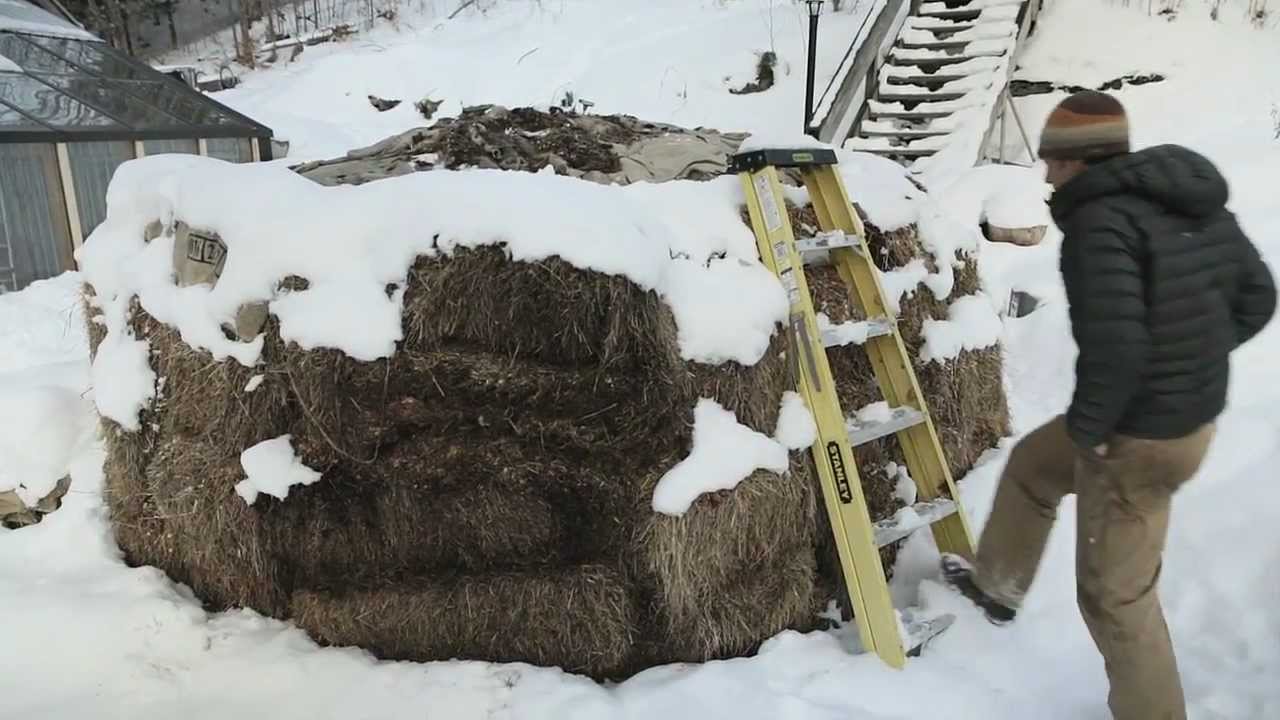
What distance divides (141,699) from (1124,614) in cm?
251

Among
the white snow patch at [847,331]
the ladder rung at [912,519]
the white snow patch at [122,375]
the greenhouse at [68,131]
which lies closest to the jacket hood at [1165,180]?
the white snow patch at [847,331]

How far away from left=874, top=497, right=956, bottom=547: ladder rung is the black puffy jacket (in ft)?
2.54

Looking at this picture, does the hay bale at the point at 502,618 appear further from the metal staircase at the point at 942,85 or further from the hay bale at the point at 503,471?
the metal staircase at the point at 942,85

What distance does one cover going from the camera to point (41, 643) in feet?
8.56

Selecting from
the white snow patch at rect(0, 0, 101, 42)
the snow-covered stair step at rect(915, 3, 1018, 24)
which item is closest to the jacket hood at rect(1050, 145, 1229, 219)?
the snow-covered stair step at rect(915, 3, 1018, 24)

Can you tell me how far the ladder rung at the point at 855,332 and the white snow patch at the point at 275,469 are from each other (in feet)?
5.14

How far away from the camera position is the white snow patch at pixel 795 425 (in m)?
2.60

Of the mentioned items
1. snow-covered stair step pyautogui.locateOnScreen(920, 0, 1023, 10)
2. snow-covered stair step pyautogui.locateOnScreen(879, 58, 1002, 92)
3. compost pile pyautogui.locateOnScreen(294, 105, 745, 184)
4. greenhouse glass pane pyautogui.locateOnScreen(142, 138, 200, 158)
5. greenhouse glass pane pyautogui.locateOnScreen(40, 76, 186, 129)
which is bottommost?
greenhouse glass pane pyautogui.locateOnScreen(142, 138, 200, 158)

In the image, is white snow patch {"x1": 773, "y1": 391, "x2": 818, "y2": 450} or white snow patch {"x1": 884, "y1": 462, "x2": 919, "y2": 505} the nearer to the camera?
white snow patch {"x1": 773, "y1": 391, "x2": 818, "y2": 450}

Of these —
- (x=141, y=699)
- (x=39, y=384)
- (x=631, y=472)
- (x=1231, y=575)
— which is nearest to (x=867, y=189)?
(x=631, y=472)

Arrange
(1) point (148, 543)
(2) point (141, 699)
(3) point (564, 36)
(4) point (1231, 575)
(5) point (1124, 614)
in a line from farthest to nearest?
(3) point (564, 36) < (1) point (148, 543) < (4) point (1231, 575) < (2) point (141, 699) < (5) point (1124, 614)

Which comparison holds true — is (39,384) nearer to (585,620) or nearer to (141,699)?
(141,699)

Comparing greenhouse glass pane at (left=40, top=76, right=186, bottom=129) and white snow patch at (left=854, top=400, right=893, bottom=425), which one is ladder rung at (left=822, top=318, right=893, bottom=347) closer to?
white snow patch at (left=854, top=400, right=893, bottom=425)

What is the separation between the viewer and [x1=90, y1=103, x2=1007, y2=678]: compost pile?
2.45 m
